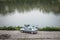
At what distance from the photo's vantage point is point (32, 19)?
1351mm

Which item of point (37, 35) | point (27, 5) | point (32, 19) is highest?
point (27, 5)

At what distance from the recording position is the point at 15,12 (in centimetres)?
135

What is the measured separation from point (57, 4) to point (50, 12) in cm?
12

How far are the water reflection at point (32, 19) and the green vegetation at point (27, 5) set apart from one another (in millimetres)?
46

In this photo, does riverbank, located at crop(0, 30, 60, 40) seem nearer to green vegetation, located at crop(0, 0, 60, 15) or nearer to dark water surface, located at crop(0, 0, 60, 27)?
dark water surface, located at crop(0, 0, 60, 27)

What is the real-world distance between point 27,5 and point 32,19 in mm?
166

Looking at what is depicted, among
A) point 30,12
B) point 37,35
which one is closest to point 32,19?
point 30,12

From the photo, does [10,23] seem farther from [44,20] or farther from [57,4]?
[57,4]

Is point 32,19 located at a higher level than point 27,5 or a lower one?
lower

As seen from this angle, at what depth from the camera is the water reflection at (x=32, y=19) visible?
4.41 feet

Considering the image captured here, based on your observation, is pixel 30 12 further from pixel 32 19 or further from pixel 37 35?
pixel 37 35

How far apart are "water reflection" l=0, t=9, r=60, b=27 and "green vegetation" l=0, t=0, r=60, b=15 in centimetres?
5

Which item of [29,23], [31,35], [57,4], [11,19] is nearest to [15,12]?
[11,19]

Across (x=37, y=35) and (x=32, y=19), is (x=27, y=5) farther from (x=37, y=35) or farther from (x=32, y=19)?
(x=37, y=35)
